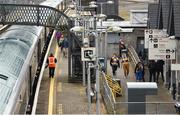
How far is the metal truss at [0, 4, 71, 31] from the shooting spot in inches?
1041

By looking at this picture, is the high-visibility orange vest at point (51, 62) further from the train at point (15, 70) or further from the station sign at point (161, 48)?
the station sign at point (161, 48)

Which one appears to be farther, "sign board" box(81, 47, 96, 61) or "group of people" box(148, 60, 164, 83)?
"group of people" box(148, 60, 164, 83)

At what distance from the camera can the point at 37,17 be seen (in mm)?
26406

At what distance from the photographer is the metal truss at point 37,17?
86.8ft

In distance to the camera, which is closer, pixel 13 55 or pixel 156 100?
pixel 13 55

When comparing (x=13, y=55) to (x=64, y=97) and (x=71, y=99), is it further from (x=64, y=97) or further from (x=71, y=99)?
(x=64, y=97)

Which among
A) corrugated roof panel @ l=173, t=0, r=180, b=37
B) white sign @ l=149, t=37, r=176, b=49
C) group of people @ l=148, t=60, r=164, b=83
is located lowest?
group of people @ l=148, t=60, r=164, b=83

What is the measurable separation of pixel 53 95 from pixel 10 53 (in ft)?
16.9

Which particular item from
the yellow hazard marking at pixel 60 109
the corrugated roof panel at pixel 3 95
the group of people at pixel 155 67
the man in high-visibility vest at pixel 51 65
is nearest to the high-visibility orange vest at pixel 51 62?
the man in high-visibility vest at pixel 51 65

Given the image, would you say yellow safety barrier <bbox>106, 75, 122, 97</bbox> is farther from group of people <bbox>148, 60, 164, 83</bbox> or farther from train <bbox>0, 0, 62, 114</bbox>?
train <bbox>0, 0, 62, 114</bbox>

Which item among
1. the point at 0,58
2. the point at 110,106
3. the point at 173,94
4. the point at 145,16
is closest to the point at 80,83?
the point at 173,94

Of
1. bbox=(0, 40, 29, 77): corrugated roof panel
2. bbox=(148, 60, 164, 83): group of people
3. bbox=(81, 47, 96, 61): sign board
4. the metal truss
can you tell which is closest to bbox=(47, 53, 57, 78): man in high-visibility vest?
the metal truss

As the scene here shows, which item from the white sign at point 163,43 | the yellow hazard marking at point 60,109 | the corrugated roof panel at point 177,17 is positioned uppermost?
the corrugated roof panel at point 177,17

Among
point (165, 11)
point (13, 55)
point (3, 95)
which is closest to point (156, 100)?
point (165, 11)
